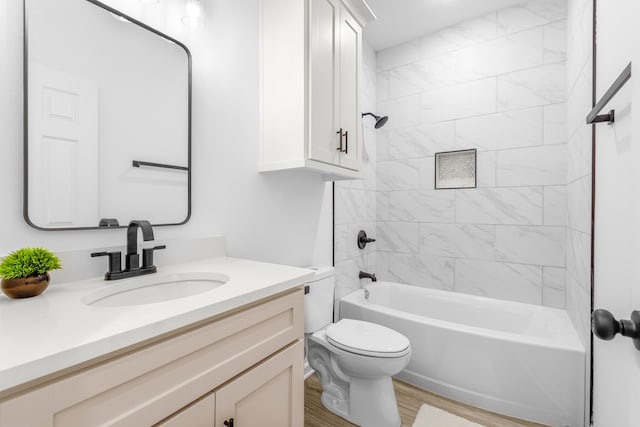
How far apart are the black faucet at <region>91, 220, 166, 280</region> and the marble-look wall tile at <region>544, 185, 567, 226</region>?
254 cm

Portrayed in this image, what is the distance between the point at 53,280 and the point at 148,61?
845mm

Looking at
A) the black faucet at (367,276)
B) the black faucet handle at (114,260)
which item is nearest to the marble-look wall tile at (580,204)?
the black faucet at (367,276)

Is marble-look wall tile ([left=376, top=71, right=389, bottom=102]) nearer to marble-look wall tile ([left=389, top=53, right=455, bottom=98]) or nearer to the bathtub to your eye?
marble-look wall tile ([left=389, top=53, right=455, bottom=98])

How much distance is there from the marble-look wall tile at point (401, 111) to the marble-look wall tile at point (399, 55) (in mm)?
342

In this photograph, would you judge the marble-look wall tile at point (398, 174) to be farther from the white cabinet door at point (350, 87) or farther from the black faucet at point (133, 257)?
the black faucet at point (133, 257)

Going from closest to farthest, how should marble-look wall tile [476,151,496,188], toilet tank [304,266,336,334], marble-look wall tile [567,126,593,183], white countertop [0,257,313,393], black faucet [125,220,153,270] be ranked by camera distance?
1. white countertop [0,257,313,393]
2. black faucet [125,220,153,270]
3. marble-look wall tile [567,126,593,183]
4. toilet tank [304,266,336,334]
5. marble-look wall tile [476,151,496,188]

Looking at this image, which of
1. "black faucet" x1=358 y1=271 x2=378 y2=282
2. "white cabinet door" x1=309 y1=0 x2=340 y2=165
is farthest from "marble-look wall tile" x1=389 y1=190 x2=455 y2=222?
"white cabinet door" x1=309 y1=0 x2=340 y2=165

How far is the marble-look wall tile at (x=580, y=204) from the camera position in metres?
1.37

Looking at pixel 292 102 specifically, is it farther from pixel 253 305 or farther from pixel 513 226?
pixel 513 226

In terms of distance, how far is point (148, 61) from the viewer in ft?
3.66

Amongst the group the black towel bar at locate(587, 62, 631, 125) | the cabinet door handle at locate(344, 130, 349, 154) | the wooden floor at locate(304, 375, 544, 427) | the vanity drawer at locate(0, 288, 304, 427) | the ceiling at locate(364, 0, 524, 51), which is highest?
the ceiling at locate(364, 0, 524, 51)

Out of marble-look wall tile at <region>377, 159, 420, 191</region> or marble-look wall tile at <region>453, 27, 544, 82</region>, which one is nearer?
marble-look wall tile at <region>453, 27, 544, 82</region>

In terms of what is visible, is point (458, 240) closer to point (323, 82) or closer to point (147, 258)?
point (323, 82)

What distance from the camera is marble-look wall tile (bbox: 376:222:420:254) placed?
2711mm
